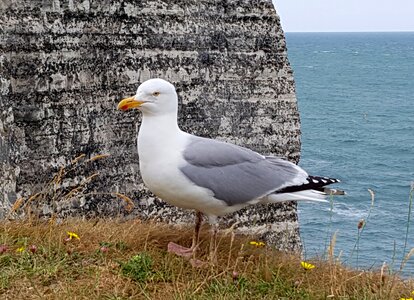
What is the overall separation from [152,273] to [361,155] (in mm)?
55169

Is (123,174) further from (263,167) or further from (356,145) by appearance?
(356,145)

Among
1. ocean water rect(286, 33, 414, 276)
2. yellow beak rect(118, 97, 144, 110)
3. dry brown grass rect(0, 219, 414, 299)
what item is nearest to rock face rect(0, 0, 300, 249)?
ocean water rect(286, 33, 414, 276)

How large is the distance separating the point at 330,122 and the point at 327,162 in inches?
821

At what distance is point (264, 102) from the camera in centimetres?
1208

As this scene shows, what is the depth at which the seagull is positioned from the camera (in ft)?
21.5

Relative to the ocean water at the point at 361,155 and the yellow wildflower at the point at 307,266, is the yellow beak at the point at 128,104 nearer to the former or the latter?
the yellow wildflower at the point at 307,266

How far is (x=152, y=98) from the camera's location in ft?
22.1

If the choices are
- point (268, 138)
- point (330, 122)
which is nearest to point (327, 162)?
point (330, 122)

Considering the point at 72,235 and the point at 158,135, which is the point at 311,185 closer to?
the point at 158,135

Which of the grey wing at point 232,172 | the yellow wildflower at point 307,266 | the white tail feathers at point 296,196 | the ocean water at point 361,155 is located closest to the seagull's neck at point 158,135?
the grey wing at point 232,172

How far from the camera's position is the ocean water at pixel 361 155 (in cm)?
3475

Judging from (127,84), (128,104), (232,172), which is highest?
(128,104)

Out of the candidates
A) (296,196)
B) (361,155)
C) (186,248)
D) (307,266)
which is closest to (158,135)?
(186,248)

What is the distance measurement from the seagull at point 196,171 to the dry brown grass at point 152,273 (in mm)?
357
